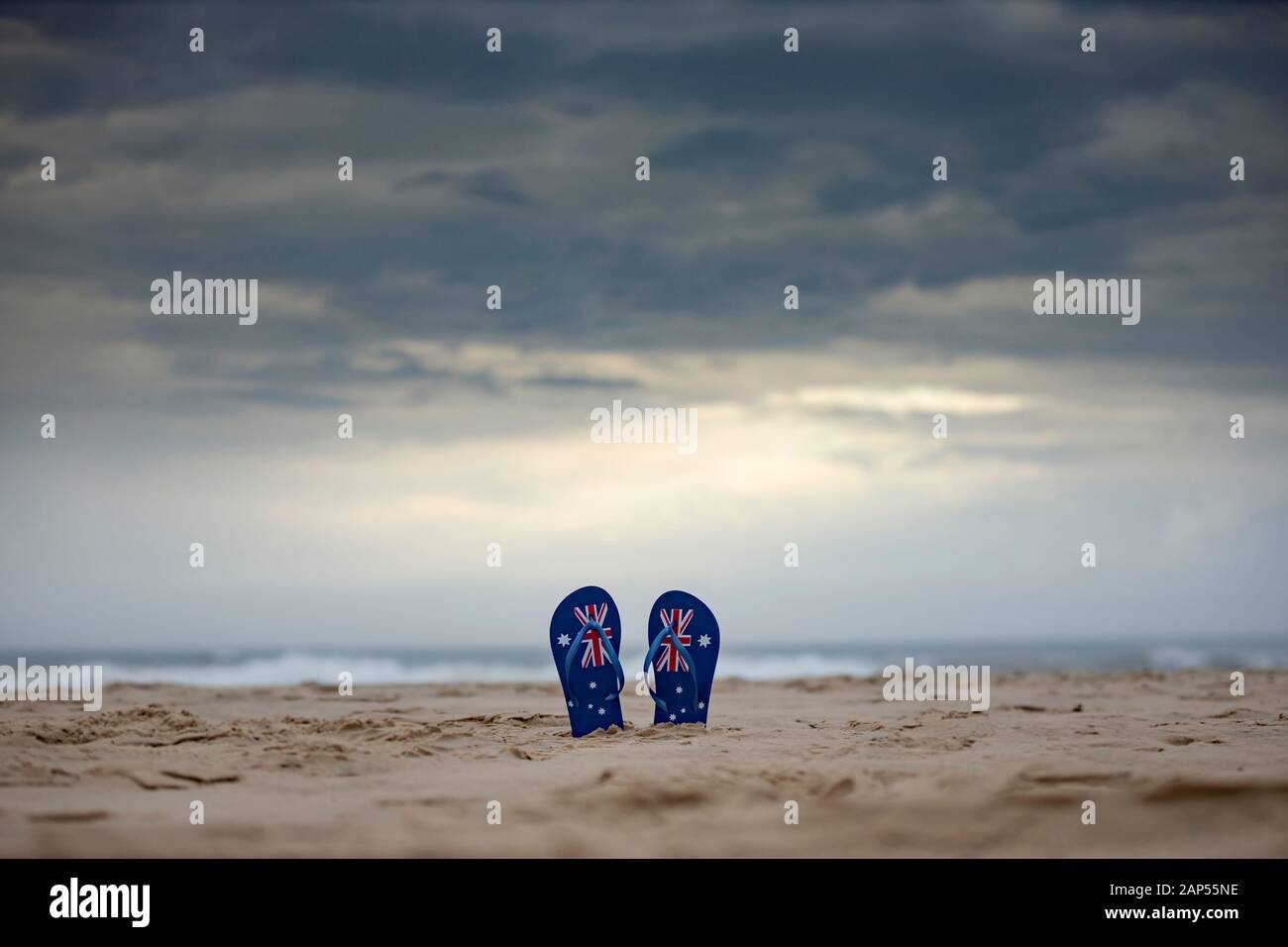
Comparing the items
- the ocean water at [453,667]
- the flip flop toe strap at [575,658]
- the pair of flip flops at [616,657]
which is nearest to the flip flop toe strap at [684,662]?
the pair of flip flops at [616,657]

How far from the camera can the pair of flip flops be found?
19.9 feet

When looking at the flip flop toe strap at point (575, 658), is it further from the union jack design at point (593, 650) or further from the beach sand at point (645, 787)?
the beach sand at point (645, 787)

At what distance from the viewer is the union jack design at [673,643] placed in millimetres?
6320

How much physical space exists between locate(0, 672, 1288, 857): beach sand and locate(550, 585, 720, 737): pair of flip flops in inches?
9.7

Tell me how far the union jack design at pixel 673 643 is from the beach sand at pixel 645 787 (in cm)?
44

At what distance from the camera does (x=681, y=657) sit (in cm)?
626

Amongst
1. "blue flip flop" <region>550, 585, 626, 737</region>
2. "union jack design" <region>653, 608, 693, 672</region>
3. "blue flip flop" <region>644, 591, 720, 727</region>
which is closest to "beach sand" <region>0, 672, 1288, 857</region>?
"blue flip flop" <region>550, 585, 626, 737</region>

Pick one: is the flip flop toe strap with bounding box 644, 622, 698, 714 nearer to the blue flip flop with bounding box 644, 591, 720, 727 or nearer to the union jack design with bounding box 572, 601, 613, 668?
the blue flip flop with bounding box 644, 591, 720, 727

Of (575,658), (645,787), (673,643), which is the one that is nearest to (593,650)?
(575,658)
